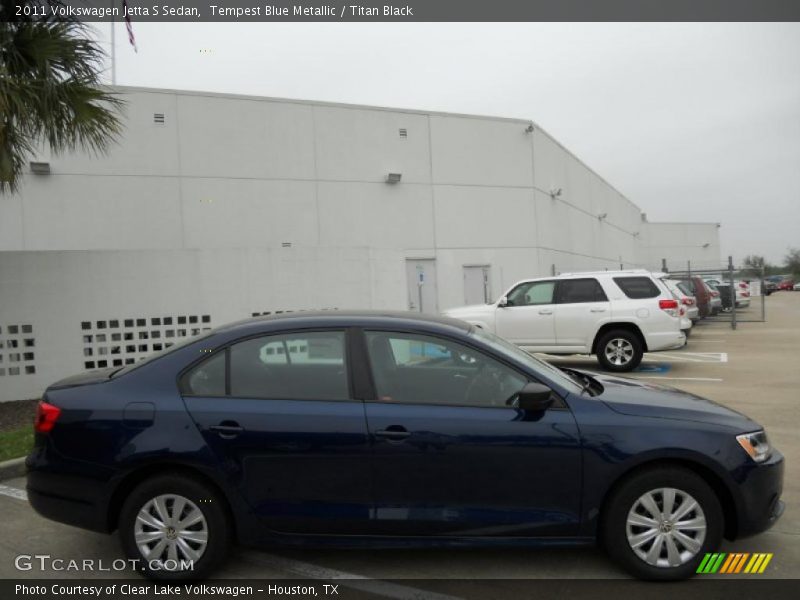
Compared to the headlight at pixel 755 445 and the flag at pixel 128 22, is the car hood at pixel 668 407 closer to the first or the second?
the headlight at pixel 755 445

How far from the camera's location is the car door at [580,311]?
11352 millimetres

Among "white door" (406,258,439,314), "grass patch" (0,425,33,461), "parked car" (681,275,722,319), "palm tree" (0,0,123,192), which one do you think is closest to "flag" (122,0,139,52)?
"palm tree" (0,0,123,192)

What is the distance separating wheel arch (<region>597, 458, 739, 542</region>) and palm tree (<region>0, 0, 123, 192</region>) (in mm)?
7157

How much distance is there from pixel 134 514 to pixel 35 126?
6270 mm

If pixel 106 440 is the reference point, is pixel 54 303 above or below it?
above

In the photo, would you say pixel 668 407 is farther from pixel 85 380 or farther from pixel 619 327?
pixel 619 327

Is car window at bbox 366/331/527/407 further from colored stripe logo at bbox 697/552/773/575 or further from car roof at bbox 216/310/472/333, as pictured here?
colored stripe logo at bbox 697/552/773/575

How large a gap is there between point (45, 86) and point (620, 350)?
375 inches

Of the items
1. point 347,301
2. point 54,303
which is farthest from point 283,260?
point 54,303

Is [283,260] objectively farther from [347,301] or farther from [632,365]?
[632,365]

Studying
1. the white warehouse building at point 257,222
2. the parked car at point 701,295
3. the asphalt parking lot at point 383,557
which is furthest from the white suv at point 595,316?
the parked car at point 701,295

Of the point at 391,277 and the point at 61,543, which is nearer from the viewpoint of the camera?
the point at 61,543

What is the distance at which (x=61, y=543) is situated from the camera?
435cm

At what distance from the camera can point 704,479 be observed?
369cm
